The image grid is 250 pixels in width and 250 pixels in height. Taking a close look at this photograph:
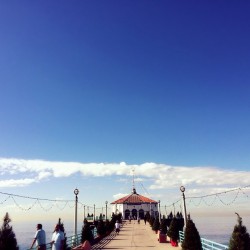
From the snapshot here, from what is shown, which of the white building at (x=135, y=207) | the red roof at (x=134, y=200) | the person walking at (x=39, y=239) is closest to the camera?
the person walking at (x=39, y=239)

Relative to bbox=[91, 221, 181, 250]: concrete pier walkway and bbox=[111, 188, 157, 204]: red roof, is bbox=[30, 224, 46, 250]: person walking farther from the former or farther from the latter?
bbox=[111, 188, 157, 204]: red roof

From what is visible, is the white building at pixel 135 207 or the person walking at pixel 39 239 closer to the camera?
the person walking at pixel 39 239

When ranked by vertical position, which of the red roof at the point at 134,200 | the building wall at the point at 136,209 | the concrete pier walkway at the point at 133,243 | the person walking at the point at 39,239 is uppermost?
the red roof at the point at 134,200

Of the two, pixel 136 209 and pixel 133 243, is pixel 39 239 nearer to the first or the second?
pixel 133 243

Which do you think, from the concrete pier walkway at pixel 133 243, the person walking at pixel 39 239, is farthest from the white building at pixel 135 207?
the person walking at pixel 39 239

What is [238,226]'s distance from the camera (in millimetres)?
12195

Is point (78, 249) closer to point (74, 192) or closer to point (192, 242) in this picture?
point (192, 242)

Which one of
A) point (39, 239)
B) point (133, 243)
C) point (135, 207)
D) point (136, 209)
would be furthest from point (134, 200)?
point (39, 239)

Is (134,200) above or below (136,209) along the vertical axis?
above

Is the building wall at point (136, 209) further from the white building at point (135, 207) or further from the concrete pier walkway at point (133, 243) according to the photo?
the concrete pier walkway at point (133, 243)

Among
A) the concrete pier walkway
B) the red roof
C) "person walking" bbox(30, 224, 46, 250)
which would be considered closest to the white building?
the red roof

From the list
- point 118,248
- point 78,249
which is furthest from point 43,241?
point 118,248

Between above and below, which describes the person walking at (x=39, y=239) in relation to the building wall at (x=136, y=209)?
below

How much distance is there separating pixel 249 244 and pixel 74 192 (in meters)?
14.7
